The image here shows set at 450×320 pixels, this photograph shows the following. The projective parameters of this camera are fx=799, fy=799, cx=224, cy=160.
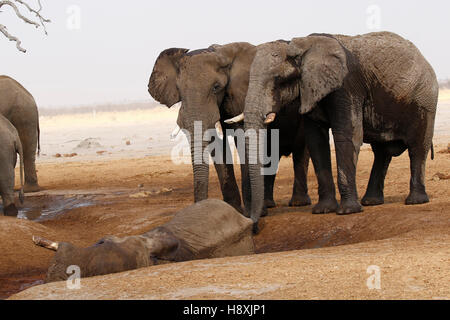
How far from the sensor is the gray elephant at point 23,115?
14492mm

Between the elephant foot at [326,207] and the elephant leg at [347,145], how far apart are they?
0.19 m

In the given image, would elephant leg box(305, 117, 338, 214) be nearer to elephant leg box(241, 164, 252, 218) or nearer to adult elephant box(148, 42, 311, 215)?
adult elephant box(148, 42, 311, 215)

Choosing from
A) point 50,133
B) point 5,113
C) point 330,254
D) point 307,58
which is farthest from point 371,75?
point 50,133

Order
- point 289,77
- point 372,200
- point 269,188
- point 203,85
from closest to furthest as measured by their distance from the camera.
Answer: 1. point 289,77
2. point 203,85
3. point 372,200
4. point 269,188

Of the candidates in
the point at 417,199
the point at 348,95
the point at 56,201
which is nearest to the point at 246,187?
the point at 348,95

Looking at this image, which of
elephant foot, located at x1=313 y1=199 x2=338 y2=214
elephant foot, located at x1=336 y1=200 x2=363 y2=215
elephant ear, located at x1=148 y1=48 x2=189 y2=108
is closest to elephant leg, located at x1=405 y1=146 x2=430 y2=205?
elephant foot, located at x1=336 y1=200 x2=363 y2=215

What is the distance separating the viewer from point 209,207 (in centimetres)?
785

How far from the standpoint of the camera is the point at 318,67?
899cm

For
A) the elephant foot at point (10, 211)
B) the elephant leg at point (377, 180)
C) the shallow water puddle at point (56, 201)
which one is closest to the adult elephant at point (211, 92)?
the elephant leg at point (377, 180)

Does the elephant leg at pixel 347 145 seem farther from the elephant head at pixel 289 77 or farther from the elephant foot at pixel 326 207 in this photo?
the elephant head at pixel 289 77

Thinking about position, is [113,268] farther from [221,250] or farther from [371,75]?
[371,75]

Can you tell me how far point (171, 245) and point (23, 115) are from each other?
8484mm

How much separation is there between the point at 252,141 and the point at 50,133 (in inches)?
1233

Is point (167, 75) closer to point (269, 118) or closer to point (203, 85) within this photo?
point (203, 85)
